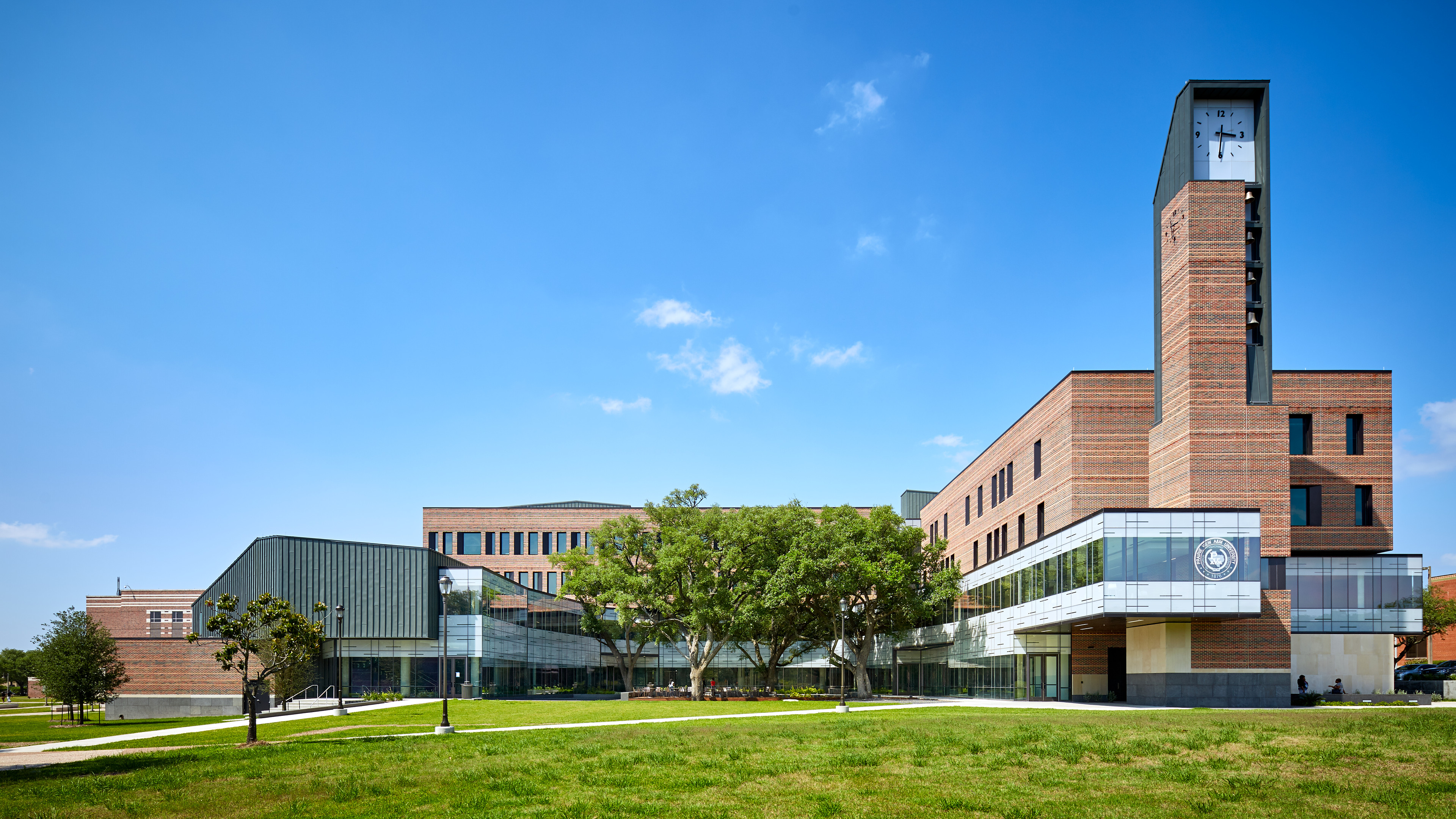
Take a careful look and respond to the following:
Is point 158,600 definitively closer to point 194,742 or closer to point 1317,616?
point 194,742

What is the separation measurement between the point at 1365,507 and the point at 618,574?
39970mm

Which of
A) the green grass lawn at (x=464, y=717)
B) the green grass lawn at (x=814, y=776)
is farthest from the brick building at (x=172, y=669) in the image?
the green grass lawn at (x=814, y=776)

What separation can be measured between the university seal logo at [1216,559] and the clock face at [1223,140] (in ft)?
57.5

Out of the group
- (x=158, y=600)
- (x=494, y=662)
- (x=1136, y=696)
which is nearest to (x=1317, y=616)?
(x=1136, y=696)

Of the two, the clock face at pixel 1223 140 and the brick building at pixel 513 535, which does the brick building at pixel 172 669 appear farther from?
the clock face at pixel 1223 140

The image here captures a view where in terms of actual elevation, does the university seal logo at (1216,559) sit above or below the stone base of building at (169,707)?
above

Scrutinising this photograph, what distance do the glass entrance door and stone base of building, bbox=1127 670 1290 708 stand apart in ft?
33.8

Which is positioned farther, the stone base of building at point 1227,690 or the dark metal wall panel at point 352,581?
the dark metal wall panel at point 352,581

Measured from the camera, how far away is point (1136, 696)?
45.5 m

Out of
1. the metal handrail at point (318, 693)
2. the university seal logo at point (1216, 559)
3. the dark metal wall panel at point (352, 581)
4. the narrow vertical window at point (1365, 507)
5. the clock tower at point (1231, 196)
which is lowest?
the metal handrail at point (318, 693)

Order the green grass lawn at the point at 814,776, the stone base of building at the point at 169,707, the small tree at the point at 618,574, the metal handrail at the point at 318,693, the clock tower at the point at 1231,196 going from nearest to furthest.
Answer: the green grass lawn at the point at 814,776 < the clock tower at the point at 1231,196 < the stone base of building at the point at 169,707 < the metal handrail at the point at 318,693 < the small tree at the point at 618,574

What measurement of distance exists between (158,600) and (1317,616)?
331ft

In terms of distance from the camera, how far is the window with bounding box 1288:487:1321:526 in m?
53.8

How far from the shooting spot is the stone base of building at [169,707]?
50.3m
